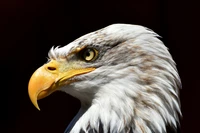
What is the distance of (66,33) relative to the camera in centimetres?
420

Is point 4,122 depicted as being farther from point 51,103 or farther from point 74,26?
point 74,26

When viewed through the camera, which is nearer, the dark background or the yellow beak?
the yellow beak

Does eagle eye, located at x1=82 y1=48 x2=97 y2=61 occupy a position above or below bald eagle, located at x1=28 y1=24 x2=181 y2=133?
above

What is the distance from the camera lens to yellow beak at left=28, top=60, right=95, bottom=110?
268cm

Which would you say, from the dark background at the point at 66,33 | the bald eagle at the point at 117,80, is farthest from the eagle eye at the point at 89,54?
the dark background at the point at 66,33

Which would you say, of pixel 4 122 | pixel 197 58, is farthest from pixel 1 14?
pixel 197 58

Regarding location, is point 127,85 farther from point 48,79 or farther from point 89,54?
point 48,79

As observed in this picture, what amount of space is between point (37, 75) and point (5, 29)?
1521 mm

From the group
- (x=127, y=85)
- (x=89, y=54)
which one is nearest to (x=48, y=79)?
(x=89, y=54)

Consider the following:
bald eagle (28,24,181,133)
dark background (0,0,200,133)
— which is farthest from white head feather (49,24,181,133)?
dark background (0,0,200,133)

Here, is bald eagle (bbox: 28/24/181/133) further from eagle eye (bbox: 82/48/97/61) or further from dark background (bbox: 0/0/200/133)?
dark background (bbox: 0/0/200/133)

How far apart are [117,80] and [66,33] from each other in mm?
1521

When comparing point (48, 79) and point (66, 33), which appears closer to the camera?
point (48, 79)

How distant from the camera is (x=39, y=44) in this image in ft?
13.7
